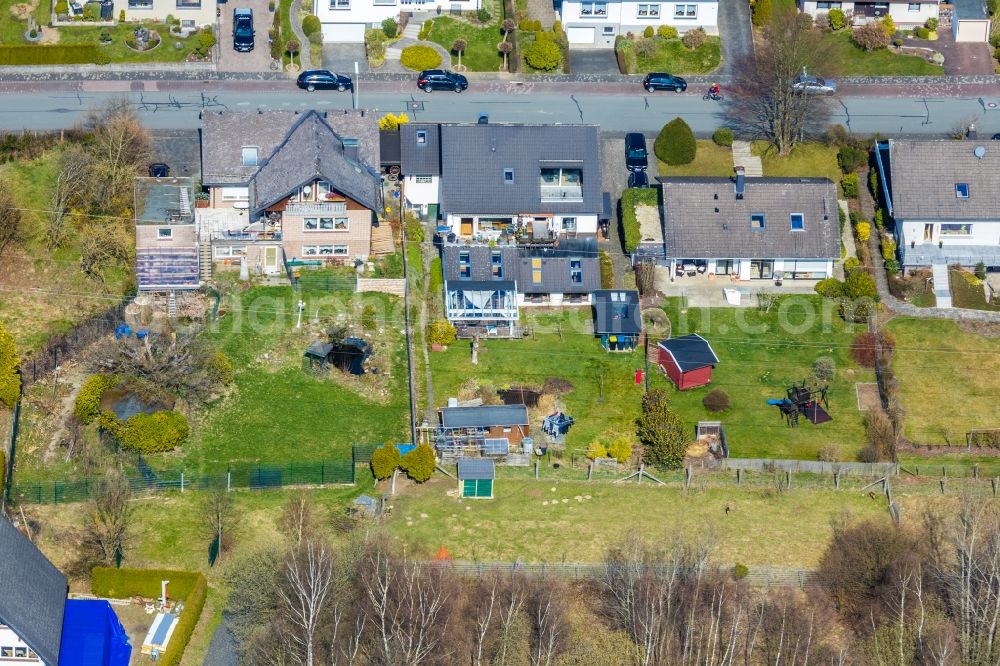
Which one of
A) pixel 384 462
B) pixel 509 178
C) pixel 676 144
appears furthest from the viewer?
pixel 676 144

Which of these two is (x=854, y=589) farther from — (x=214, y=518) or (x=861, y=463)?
(x=214, y=518)

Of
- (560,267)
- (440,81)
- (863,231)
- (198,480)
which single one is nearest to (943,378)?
(863,231)

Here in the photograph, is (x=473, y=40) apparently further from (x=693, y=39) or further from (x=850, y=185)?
(x=850, y=185)

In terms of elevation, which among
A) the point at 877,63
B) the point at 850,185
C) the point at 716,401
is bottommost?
the point at 716,401

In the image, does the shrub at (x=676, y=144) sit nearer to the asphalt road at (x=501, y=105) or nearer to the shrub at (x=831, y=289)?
the asphalt road at (x=501, y=105)

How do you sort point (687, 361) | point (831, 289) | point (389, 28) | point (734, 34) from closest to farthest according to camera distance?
point (687, 361)
point (831, 289)
point (389, 28)
point (734, 34)

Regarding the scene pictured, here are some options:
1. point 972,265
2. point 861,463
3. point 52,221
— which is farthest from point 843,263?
point 52,221
